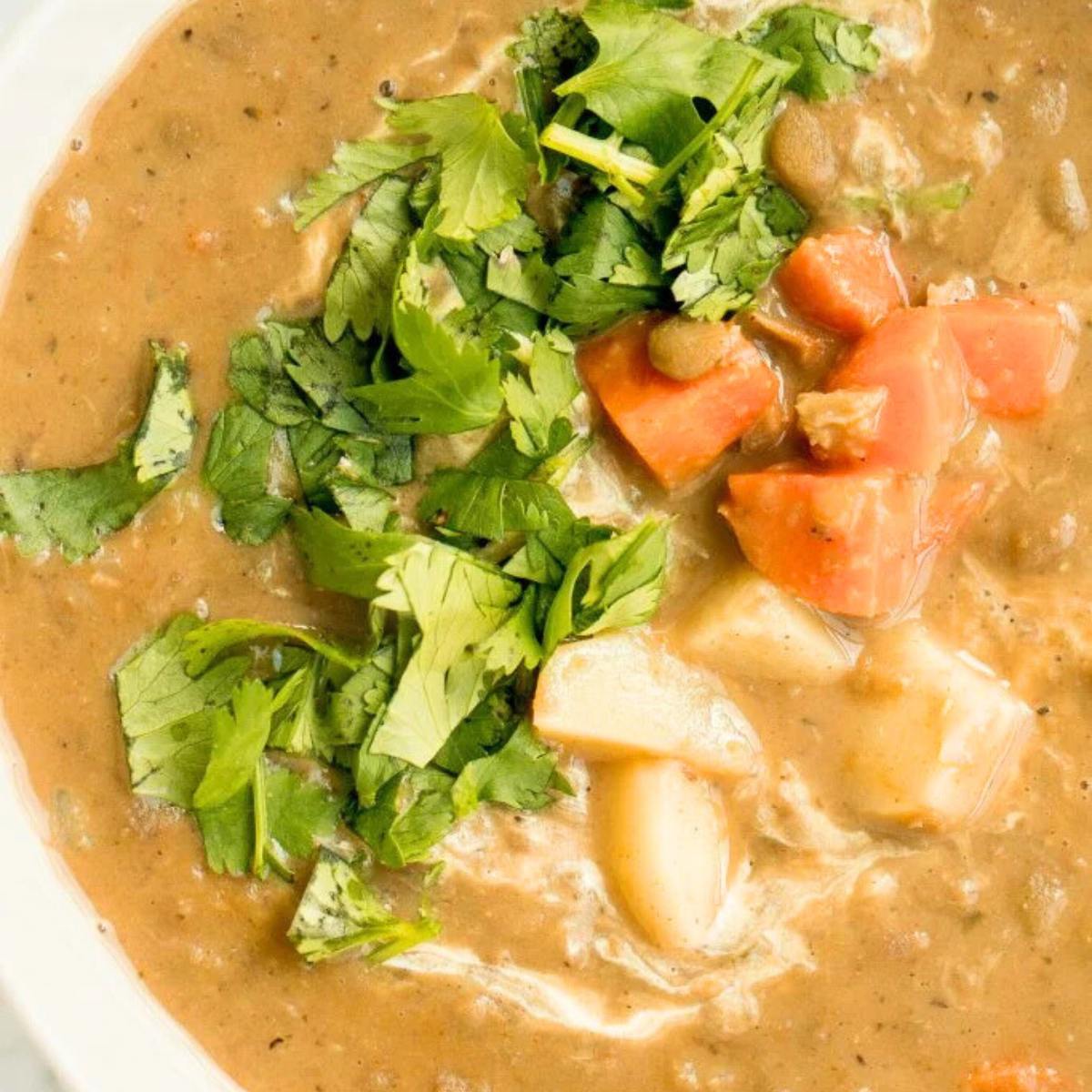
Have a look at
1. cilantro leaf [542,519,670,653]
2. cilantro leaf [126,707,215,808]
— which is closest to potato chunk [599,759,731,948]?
cilantro leaf [542,519,670,653]

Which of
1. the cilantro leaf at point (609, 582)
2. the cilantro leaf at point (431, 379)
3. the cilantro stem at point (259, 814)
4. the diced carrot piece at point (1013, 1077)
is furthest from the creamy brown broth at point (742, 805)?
the cilantro leaf at point (431, 379)

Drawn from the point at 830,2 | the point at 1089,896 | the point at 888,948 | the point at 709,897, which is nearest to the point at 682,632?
the point at 709,897

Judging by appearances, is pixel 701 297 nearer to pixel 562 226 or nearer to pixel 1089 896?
pixel 562 226

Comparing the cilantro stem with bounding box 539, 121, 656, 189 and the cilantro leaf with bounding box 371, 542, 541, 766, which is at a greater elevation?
the cilantro stem with bounding box 539, 121, 656, 189

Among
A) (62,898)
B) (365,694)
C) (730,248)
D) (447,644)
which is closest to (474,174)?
(730,248)

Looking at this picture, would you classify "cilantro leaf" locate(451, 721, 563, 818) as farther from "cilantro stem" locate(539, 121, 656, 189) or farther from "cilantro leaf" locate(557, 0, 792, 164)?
"cilantro leaf" locate(557, 0, 792, 164)

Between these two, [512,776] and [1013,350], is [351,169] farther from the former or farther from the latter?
[1013,350]
